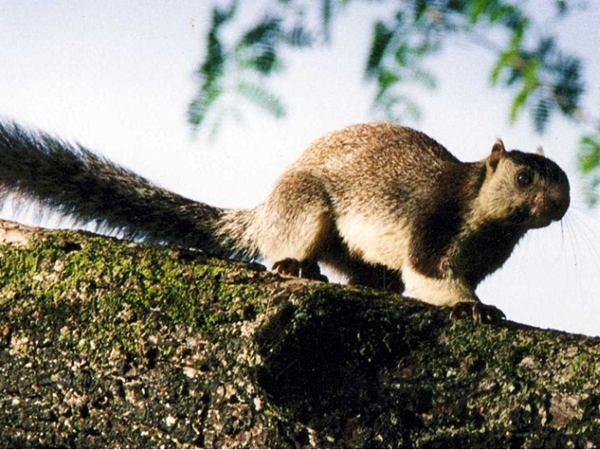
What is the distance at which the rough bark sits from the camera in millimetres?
2484

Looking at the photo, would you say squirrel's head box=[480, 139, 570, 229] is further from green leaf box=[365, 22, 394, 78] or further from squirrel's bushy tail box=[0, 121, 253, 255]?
green leaf box=[365, 22, 394, 78]

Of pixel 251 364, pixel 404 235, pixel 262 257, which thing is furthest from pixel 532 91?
pixel 262 257

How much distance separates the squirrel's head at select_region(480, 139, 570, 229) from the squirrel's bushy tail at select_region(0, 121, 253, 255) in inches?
65.7

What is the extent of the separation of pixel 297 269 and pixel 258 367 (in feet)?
7.80

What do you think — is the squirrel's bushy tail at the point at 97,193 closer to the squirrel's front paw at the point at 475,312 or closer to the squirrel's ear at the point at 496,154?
the squirrel's ear at the point at 496,154

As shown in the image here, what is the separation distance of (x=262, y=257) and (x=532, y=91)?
3994mm

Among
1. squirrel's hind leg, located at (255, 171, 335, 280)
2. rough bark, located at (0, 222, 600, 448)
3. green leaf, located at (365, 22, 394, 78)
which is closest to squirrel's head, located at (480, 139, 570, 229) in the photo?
squirrel's hind leg, located at (255, 171, 335, 280)

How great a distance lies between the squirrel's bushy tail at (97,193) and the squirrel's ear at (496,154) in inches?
66.7

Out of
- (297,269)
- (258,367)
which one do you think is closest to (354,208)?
(297,269)

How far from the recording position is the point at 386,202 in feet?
18.0

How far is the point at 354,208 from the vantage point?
5.41m

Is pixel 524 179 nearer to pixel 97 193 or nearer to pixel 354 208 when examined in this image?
pixel 354 208

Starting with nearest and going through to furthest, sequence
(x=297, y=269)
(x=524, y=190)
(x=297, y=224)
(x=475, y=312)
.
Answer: (x=475, y=312), (x=297, y=269), (x=524, y=190), (x=297, y=224)

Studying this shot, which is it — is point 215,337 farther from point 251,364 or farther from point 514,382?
point 514,382
